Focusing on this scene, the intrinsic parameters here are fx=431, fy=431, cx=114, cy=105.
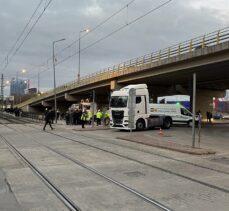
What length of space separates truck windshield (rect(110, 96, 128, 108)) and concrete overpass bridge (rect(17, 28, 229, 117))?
6.92 meters

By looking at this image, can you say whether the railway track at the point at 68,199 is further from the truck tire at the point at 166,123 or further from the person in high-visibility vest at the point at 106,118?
the person in high-visibility vest at the point at 106,118

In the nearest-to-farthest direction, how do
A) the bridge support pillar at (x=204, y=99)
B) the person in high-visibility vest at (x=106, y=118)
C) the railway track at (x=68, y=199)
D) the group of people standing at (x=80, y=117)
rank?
the railway track at (x=68, y=199) < the person in high-visibility vest at (x=106, y=118) < the group of people standing at (x=80, y=117) < the bridge support pillar at (x=204, y=99)

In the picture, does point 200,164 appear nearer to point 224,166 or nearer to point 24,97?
point 224,166

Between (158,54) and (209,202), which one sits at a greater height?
(158,54)

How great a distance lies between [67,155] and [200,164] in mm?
4790

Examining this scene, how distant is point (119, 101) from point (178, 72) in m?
10.2

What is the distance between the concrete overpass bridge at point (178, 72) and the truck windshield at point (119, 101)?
6.92 m

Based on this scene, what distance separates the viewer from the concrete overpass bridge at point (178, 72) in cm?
3238

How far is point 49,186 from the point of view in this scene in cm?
930

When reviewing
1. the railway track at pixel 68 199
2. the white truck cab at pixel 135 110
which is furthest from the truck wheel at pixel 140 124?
the railway track at pixel 68 199

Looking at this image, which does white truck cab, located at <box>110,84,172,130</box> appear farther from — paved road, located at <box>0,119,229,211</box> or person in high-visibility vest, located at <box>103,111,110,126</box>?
paved road, located at <box>0,119,229,211</box>

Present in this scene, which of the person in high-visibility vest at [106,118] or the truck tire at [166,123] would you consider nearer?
the truck tire at [166,123]

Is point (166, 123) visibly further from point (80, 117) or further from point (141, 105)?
point (80, 117)

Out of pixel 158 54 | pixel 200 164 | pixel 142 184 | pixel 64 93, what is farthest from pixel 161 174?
pixel 64 93
